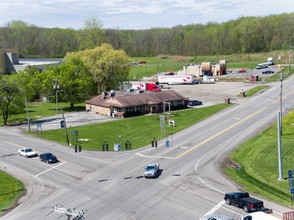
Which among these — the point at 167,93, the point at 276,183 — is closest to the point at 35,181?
the point at 276,183

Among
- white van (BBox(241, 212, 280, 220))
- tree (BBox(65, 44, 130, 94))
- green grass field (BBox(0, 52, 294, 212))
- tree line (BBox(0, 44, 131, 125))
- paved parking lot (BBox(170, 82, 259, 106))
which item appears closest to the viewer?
white van (BBox(241, 212, 280, 220))

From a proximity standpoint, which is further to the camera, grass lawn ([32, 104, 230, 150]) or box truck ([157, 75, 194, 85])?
box truck ([157, 75, 194, 85])

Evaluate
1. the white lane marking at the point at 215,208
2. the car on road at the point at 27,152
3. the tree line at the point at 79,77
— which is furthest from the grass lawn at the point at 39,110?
the white lane marking at the point at 215,208

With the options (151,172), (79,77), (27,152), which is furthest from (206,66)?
(151,172)

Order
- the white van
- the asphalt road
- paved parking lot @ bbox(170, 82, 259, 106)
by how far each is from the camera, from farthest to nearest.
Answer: paved parking lot @ bbox(170, 82, 259, 106) → the asphalt road → the white van

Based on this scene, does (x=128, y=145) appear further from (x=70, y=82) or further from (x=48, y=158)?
(x=70, y=82)

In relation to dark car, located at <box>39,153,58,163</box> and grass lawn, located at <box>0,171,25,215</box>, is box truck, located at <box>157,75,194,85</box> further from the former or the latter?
grass lawn, located at <box>0,171,25,215</box>


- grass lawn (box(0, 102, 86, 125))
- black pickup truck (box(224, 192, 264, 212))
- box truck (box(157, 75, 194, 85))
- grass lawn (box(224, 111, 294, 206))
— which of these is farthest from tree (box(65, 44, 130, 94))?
black pickup truck (box(224, 192, 264, 212))
